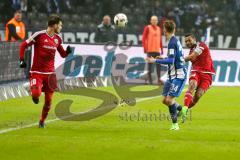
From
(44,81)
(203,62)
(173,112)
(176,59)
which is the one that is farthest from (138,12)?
(173,112)

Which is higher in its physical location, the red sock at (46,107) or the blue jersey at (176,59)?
the blue jersey at (176,59)

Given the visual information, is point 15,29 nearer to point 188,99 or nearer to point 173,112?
point 188,99

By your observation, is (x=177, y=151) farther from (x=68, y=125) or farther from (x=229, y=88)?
(x=229, y=88)

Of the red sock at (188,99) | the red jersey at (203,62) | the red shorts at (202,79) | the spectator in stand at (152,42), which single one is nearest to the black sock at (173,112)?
the red sock at (188,99)

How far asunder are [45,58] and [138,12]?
1977cm

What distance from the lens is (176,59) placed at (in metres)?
14.9

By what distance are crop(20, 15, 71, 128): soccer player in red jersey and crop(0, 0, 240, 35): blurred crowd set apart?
58.4ft

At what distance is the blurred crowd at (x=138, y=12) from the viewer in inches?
1340

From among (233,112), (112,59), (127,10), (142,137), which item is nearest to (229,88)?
(112,59)

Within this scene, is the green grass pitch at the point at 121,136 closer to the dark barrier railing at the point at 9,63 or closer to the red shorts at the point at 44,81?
the red shorts at the point at 44,81

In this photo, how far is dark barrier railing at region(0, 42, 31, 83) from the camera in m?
21.6

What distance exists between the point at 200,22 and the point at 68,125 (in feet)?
63.3

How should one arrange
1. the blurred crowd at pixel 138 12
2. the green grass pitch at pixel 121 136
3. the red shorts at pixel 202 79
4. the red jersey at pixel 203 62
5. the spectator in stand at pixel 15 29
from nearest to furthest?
the green grass pitch at pixel 121 136 < the red shorts at pixel 202 79 < the red jersey at pixel 203 62 < the spectator in stand at pixel 15 29 < the blurred crowd at pixel 138 12

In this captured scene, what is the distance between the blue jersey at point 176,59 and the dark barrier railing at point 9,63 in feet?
25.6
